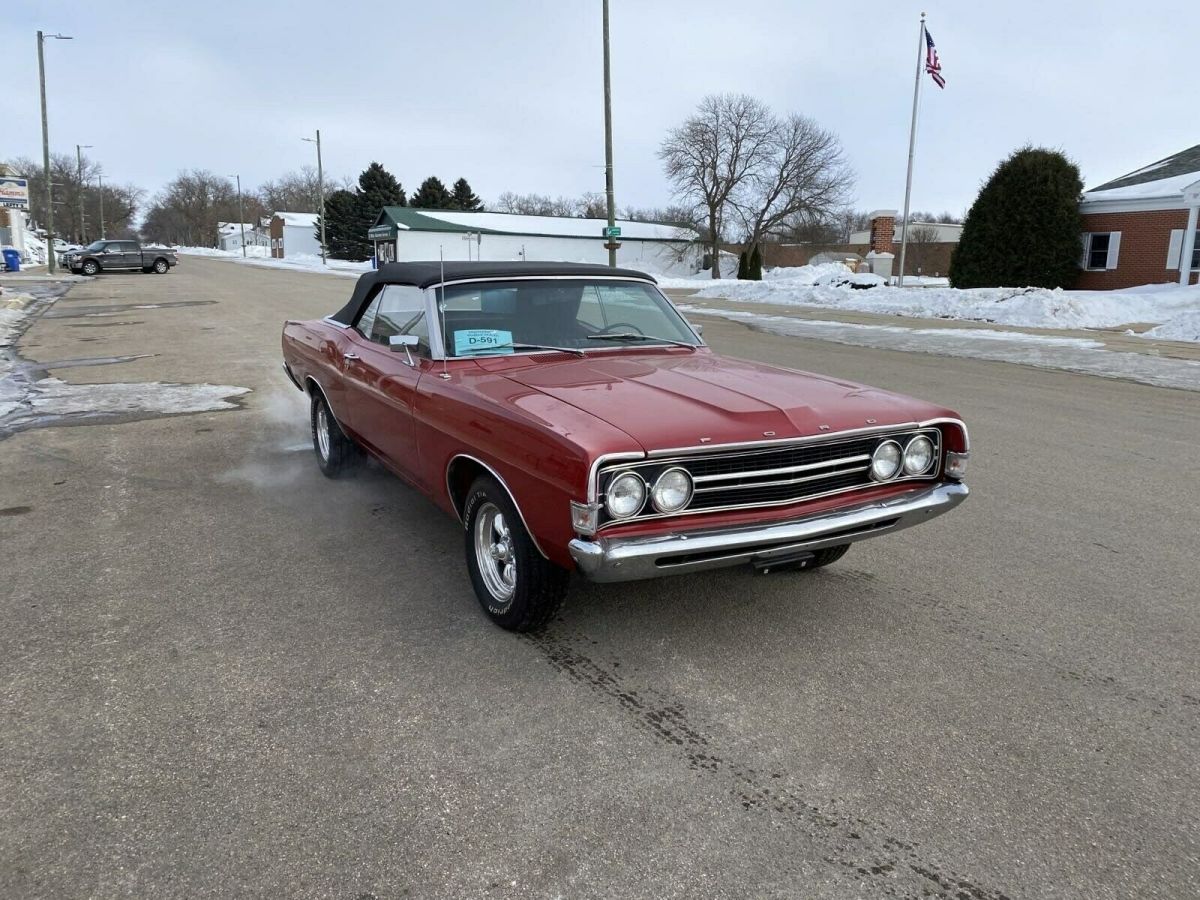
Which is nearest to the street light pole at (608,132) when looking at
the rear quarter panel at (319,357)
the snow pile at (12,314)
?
the snow pile at (12,314)

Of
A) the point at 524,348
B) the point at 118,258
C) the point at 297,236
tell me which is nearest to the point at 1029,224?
the point at 524,348

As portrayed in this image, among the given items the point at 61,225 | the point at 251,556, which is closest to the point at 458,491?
the point at 251,556

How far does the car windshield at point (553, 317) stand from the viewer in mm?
4367

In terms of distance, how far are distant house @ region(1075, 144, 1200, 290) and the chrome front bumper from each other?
24621mm

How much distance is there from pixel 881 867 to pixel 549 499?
1551mm

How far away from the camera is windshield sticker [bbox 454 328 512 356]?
4.28 m

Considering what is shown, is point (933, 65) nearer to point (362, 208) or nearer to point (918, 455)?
point (918, 455)

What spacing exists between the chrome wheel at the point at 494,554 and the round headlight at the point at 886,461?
5.06 ft

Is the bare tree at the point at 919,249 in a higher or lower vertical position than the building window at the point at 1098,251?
higher

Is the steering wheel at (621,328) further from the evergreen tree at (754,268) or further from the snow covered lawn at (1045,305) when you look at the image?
Answer: the evergreen tree at (754,268)

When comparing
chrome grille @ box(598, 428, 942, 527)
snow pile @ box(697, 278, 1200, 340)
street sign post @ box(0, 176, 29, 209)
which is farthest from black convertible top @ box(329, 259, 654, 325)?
street sign post @ box(0, 176, 29, 209)

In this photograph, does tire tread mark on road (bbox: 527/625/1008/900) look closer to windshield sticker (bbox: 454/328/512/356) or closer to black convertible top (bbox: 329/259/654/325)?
windshield sticker (bbox: 454/328/512/356)

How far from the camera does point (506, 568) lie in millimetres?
3699

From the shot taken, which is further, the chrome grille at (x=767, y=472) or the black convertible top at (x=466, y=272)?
the black convertible top at (x=466, y=272)
